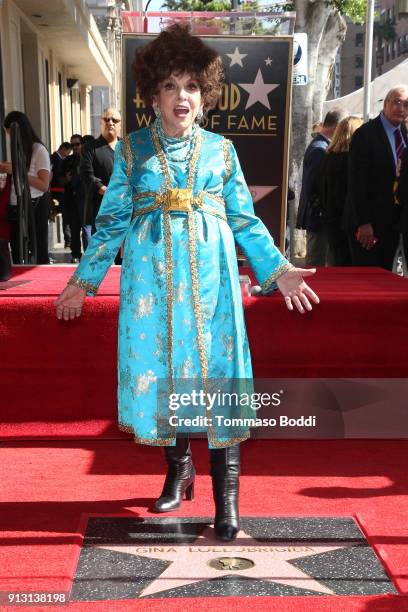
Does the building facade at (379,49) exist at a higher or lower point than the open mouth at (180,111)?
higher

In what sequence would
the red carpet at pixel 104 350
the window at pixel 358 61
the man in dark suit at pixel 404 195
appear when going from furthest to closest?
the window at pixel 358 61 < the man in dark suit at pixel 404 195 < the red carpet at pixel 104 350

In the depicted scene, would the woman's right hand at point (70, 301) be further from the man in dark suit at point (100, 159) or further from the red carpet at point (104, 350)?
the man in dark suit at point (100, 159)

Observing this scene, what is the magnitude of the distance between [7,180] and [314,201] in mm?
2782

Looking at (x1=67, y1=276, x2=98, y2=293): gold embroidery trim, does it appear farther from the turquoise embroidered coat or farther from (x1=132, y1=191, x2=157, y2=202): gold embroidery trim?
(x1=132, y1=191, x2=157, y2=202): gold embroidery trim

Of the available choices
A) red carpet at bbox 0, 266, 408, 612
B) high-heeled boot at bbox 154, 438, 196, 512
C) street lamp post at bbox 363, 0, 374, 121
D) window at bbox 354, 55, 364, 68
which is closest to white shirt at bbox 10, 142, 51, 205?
red carpet at bbox 0, 266, 408, 612

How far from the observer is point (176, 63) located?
326 cm

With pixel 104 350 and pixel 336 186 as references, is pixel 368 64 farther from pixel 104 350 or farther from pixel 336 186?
pixel 104 350

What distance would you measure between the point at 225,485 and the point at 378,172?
3673 mm

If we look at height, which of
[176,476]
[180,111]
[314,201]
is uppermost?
[180,111]

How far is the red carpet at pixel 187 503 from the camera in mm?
2984

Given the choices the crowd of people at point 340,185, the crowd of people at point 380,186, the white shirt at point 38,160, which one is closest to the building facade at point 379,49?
the crowd of people at point 340,185

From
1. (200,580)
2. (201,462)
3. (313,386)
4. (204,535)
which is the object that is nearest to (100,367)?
(201,462)

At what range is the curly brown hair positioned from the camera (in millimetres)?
3266

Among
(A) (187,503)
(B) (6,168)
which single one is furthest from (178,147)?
(B) (6,168)
